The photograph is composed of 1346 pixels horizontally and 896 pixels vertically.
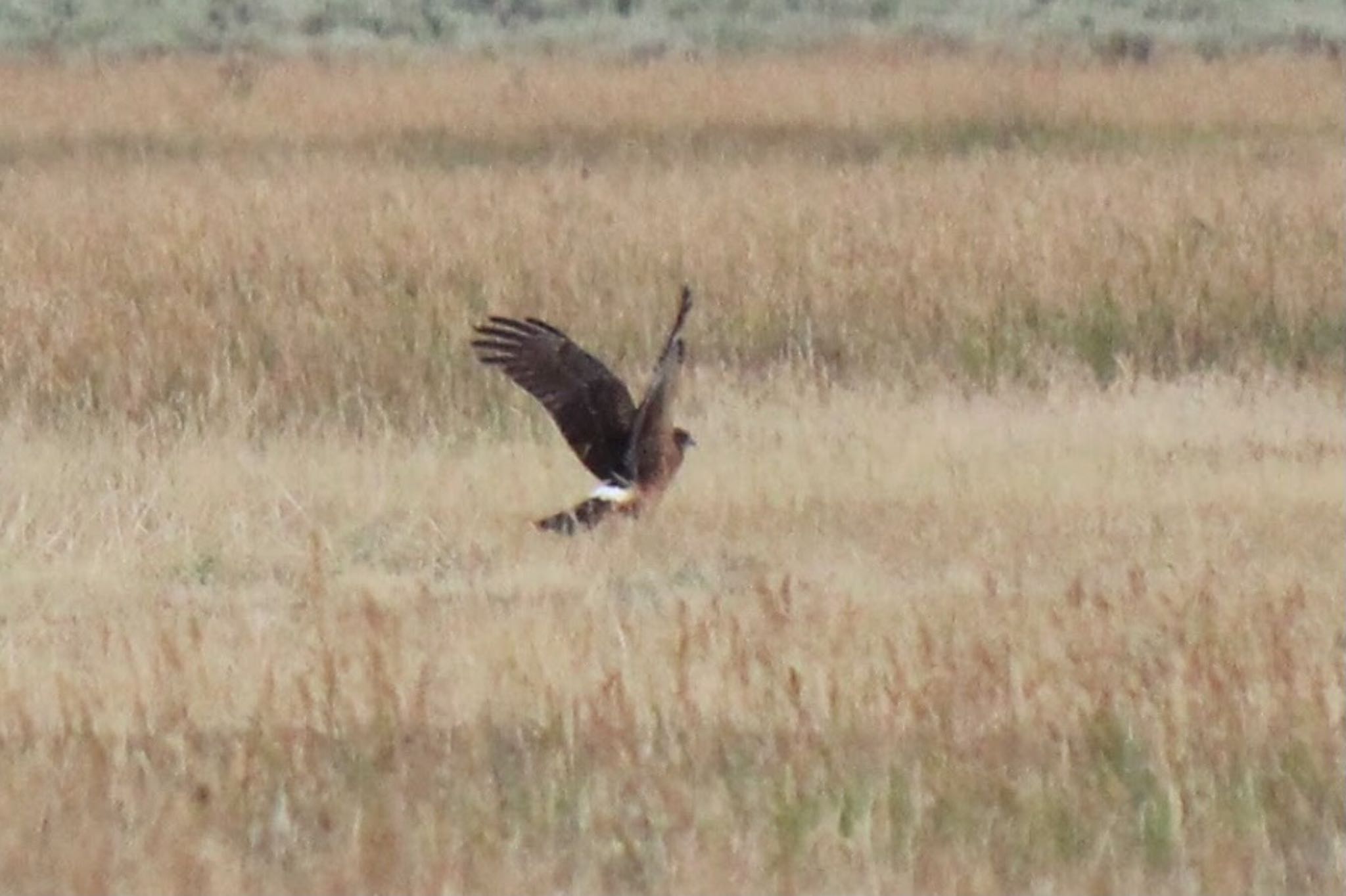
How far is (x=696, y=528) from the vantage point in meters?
9.17

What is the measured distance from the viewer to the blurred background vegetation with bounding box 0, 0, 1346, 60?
3142 centimetres

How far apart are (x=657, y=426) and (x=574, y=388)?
0.85ft

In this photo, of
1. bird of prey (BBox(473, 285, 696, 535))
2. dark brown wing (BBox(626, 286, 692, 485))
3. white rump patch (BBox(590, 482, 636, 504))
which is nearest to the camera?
dark brown wing (BBox(626, 286, 692, 485))

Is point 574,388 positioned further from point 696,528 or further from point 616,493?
point 696,528

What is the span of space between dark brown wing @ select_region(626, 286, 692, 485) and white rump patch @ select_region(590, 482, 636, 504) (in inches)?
1.9

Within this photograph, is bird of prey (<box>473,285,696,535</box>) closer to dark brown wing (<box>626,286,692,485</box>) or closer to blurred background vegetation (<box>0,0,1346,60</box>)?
dark brown wing (<box>626,286,692,485</box>)

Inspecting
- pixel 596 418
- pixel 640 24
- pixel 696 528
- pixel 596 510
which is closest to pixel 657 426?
pixel 596 418

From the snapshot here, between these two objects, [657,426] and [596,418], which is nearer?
[657,426]

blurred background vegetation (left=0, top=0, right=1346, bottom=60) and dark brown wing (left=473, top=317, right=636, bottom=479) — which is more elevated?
dark brown wing (left=473, top=317, right=636, bottom=479)

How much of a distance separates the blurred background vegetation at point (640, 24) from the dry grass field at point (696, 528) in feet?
35.8

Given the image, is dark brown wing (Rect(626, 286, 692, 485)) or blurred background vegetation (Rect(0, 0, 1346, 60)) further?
blurred background vegetation (Rect(0, 0, 1346, 60))

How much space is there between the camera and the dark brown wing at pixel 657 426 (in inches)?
327

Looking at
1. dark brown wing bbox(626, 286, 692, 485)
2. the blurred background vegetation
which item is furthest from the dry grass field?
the blurred background vegetation

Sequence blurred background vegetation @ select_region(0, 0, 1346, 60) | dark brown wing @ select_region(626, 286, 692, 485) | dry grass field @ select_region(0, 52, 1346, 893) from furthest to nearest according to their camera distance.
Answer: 1. blurred background vegetation @ select_region(0, 0, 1346, 60)
2. dark brown wing @ select_region(626, 286, 692, 485)
3. dry grass field @ select_region(0, 52, 1346, 893)
